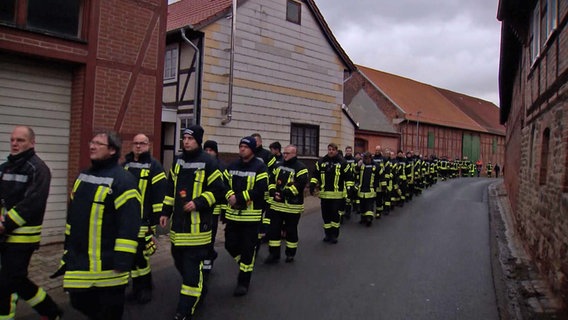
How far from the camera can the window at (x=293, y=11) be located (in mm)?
17031

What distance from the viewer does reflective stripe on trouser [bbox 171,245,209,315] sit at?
4754mm

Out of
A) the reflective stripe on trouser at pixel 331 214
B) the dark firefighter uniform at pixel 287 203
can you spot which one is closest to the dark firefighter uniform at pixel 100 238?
the dark firefighter uniform at pixel 287 203

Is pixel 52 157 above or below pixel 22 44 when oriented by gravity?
below

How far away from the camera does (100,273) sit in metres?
3.74

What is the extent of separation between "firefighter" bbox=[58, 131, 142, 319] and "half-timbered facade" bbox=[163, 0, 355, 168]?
1065cm

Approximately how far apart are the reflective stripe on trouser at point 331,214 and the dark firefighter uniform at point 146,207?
14.3ft

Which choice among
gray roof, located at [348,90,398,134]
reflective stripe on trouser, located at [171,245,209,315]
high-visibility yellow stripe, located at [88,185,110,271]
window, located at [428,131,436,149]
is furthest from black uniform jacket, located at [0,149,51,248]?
window, located at [428,131,436,149]

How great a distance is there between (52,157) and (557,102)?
27.1 feet

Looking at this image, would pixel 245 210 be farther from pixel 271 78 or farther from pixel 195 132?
pixel 271 78

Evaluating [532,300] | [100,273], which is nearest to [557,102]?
[532,300]

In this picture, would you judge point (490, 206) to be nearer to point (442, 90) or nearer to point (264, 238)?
point (264, 238)

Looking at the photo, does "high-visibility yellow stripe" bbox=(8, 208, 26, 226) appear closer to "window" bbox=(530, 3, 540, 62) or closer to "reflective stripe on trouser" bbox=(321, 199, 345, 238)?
"reflective stripe on trouser" bbox=(321, 199, 345, 238)

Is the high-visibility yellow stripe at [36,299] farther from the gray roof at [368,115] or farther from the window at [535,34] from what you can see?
the gray roof at [368,115]

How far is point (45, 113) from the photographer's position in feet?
27.0
